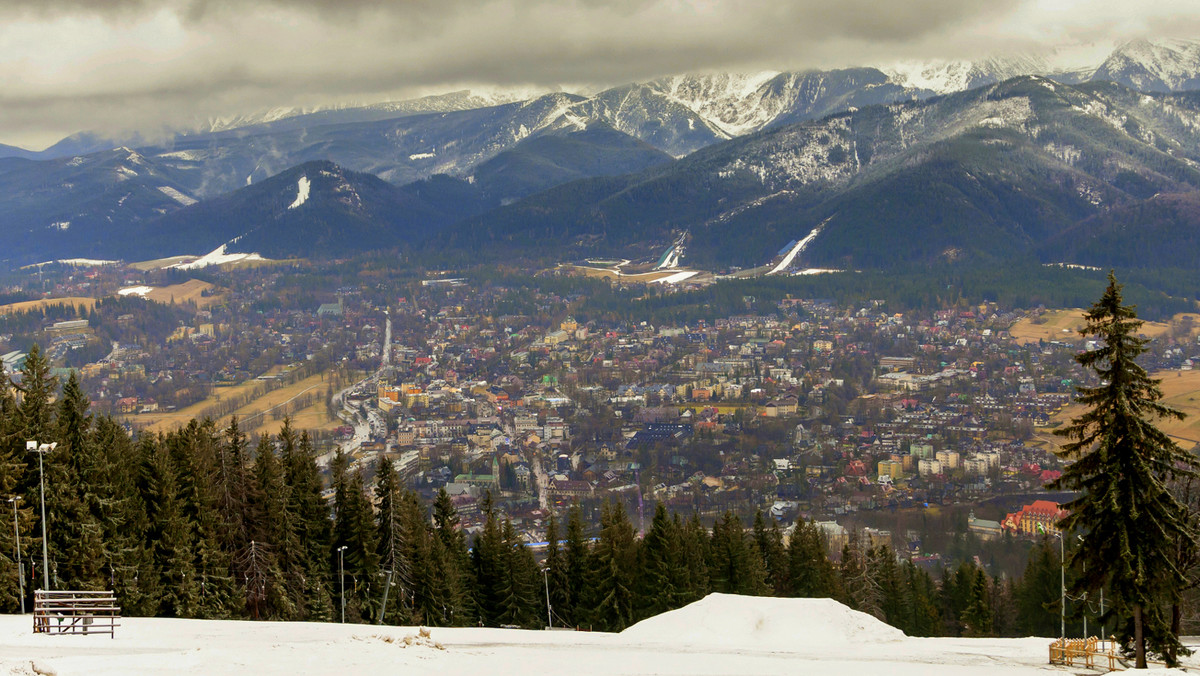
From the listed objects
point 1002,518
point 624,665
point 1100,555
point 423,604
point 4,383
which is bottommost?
point 1002,518

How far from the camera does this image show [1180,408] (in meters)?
96.8

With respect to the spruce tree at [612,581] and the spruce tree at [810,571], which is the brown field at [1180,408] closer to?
the spruce tree at [810,571]

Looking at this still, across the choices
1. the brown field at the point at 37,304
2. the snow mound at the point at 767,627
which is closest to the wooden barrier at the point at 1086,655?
the snow mound at the point at 767,627

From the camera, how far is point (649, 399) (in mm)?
123562

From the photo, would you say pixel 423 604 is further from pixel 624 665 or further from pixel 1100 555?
pixel 1100 555

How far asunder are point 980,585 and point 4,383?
43.0 m

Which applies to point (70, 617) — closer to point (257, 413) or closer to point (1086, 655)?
point (1086, 655)

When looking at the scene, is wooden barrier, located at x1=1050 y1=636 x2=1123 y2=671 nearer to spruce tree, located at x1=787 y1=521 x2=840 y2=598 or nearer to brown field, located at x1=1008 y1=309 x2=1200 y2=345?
spruce tree, located at x1=787 y1=521 x2=840 y2=598

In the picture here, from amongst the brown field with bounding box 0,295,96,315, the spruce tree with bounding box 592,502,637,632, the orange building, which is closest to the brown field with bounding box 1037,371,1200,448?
the orange building

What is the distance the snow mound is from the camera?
102ft

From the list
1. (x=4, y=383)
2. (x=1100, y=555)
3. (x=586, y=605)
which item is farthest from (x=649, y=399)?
(x=1100, y=555)

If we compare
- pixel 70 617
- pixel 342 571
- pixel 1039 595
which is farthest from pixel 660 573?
pixel 70 617

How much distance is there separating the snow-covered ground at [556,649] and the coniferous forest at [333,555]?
495 cm

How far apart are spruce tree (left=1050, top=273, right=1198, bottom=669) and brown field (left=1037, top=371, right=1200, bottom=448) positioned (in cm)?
6088
